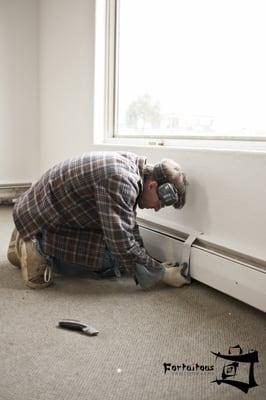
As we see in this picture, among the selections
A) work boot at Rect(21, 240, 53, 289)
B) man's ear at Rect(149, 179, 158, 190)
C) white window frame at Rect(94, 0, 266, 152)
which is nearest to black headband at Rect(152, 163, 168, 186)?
man's ear at Rect(149, 179, 158, 190)

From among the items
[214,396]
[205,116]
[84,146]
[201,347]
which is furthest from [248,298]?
[84,146]

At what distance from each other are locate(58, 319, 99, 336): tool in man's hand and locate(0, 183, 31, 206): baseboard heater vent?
2541 mm

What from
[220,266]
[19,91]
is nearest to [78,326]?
[220,266]

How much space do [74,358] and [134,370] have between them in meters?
0.20

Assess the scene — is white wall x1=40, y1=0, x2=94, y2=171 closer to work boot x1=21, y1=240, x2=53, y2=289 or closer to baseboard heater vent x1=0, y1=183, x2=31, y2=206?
baseboard heater vent x1=0, y1=183, x2=31, y2=206

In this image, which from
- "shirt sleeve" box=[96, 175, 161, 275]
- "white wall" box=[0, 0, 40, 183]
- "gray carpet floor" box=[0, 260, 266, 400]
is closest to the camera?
"gray carpet floor" box=[0, 260, 266, 400]

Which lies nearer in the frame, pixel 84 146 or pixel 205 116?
pixel 205 116

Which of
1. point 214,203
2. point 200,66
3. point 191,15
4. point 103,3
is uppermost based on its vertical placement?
point 103,3

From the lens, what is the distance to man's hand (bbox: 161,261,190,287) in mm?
1928

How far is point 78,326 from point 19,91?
10.0ft

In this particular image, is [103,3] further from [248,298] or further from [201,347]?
[201,347]

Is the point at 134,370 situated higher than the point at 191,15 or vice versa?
the point at 191,15

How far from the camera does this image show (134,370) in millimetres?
1247

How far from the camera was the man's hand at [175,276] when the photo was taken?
193cm
